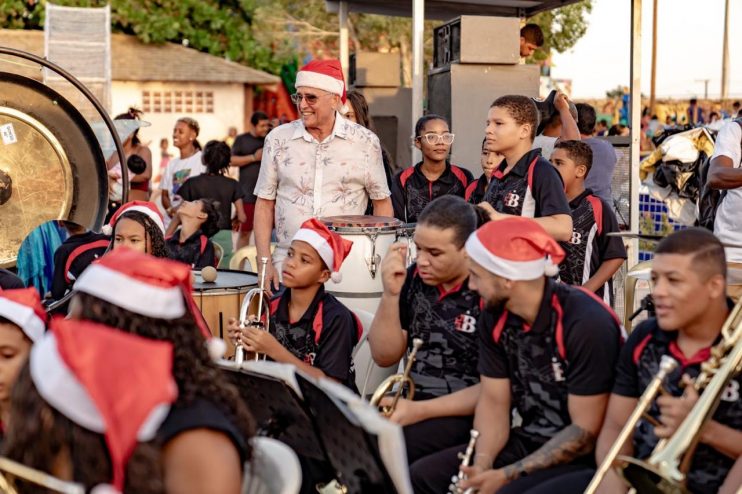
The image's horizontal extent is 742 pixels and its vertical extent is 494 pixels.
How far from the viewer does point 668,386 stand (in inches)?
134

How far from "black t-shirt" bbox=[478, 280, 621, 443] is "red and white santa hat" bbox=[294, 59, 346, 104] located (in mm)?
2531

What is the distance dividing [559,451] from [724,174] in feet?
8.14

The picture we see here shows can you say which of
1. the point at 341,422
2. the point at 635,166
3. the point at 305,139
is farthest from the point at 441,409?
the point at 635,166

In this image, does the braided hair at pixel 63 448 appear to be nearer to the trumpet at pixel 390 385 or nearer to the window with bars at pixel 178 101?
the trumpet at pixel 390 385

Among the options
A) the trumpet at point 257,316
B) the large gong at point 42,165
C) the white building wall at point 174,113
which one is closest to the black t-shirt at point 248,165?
the large gong at point 42,165

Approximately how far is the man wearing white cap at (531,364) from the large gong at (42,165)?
4608mm

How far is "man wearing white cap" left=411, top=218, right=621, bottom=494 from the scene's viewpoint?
3.69m

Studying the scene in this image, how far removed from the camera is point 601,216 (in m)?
6.19

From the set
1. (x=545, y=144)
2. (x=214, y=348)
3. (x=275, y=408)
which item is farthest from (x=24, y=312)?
(x=545, y=144)

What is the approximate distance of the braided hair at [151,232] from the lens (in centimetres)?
559

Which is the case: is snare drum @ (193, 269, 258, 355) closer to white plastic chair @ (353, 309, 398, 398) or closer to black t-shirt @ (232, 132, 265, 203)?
white plastic chair @ (353, 309, 398, 398)

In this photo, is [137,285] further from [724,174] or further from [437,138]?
[437,138]

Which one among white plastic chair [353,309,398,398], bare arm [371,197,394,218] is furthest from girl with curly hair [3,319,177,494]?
bare arm [371,197,394,218]

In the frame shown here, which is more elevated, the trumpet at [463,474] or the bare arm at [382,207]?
the bare arm at [382,207]
